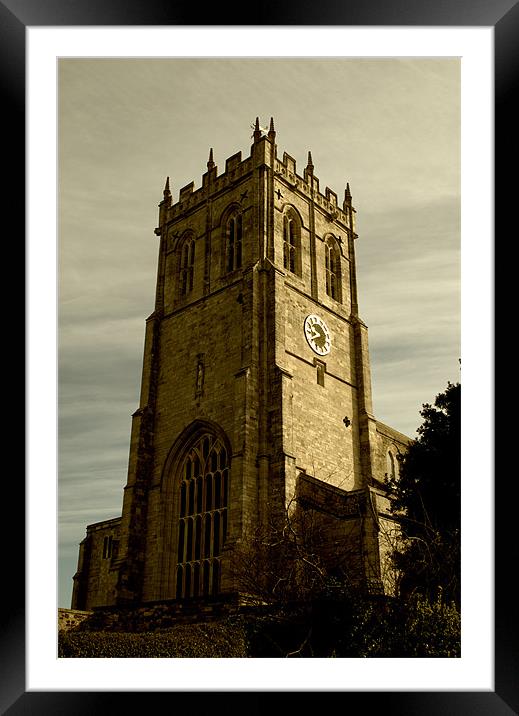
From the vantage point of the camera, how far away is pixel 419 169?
40.6 feet

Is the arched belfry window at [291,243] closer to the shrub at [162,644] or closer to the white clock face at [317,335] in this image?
the white clock face at [317,335]

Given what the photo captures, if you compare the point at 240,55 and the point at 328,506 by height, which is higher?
the point at 240,55

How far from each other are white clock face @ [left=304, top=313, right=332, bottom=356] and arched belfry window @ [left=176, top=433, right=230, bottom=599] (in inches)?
214

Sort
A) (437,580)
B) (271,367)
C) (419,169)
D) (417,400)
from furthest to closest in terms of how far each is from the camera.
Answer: (271,367)
(417,400)
(437,580)
(419,169)

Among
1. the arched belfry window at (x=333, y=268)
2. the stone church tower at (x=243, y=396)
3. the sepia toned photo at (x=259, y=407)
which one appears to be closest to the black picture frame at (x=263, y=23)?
the sepia toned photo at (x=259, y=407)

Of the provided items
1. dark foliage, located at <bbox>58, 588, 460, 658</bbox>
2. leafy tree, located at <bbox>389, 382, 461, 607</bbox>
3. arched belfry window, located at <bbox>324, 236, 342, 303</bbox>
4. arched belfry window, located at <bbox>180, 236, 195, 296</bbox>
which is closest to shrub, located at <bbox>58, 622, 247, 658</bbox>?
dark foliage, located at <bbox>58, 588, 460, 658</bbox>

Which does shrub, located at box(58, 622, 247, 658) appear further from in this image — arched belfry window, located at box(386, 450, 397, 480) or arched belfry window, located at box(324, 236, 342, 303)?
arched belfry window, located at box(324, 236, 342, 303)

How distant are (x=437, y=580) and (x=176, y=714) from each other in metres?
9.44

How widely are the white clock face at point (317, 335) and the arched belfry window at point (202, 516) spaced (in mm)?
5431

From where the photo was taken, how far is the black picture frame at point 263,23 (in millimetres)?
Answer: 4898

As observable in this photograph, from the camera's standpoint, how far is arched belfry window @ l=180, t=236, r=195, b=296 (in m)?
31.9
